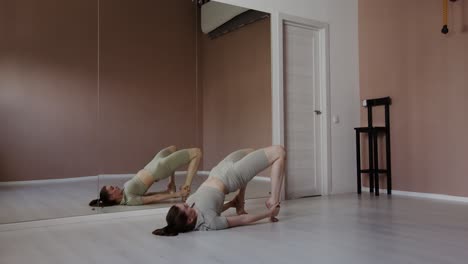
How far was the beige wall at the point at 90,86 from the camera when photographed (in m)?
3.64

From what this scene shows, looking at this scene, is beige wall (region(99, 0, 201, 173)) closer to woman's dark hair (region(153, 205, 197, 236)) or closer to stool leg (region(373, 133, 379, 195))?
woman's dark hair (region(153, 205, 197, 236))

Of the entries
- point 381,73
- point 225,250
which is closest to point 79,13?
point 225,250

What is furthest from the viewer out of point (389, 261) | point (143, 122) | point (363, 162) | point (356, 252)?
point (363, 162)

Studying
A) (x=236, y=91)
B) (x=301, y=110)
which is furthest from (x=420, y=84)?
(x=236, y=91)

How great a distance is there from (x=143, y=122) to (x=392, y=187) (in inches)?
134

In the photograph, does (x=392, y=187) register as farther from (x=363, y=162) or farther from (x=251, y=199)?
(x=251, y=199)

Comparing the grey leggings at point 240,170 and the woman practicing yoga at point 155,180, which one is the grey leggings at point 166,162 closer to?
the woman practicing yoga at point 155,180

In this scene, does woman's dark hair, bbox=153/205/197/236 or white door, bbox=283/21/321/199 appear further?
white door, bbox=283/21/321/199

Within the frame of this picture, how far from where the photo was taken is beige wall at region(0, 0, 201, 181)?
11.9ft

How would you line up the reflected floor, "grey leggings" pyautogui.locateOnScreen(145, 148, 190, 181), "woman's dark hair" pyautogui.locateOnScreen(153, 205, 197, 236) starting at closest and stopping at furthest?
1. "woman's dark hair" pyautogui.locateOnScreen(153, 205, 197, 236)
2. the reflected floor
3. "grey leggings" pyautogui.locateOnScreen(145, 148, 190, 181)

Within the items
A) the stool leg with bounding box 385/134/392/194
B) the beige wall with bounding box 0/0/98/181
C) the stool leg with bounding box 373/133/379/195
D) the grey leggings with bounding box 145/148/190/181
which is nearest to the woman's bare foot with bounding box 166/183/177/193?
the grey leggings with bounding box 145/148/190/181

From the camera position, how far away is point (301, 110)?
17.9ft

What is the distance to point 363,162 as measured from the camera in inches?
235

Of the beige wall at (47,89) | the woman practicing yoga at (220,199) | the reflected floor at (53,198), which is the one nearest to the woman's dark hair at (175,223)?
the woman practicing yoga at (220,199)
